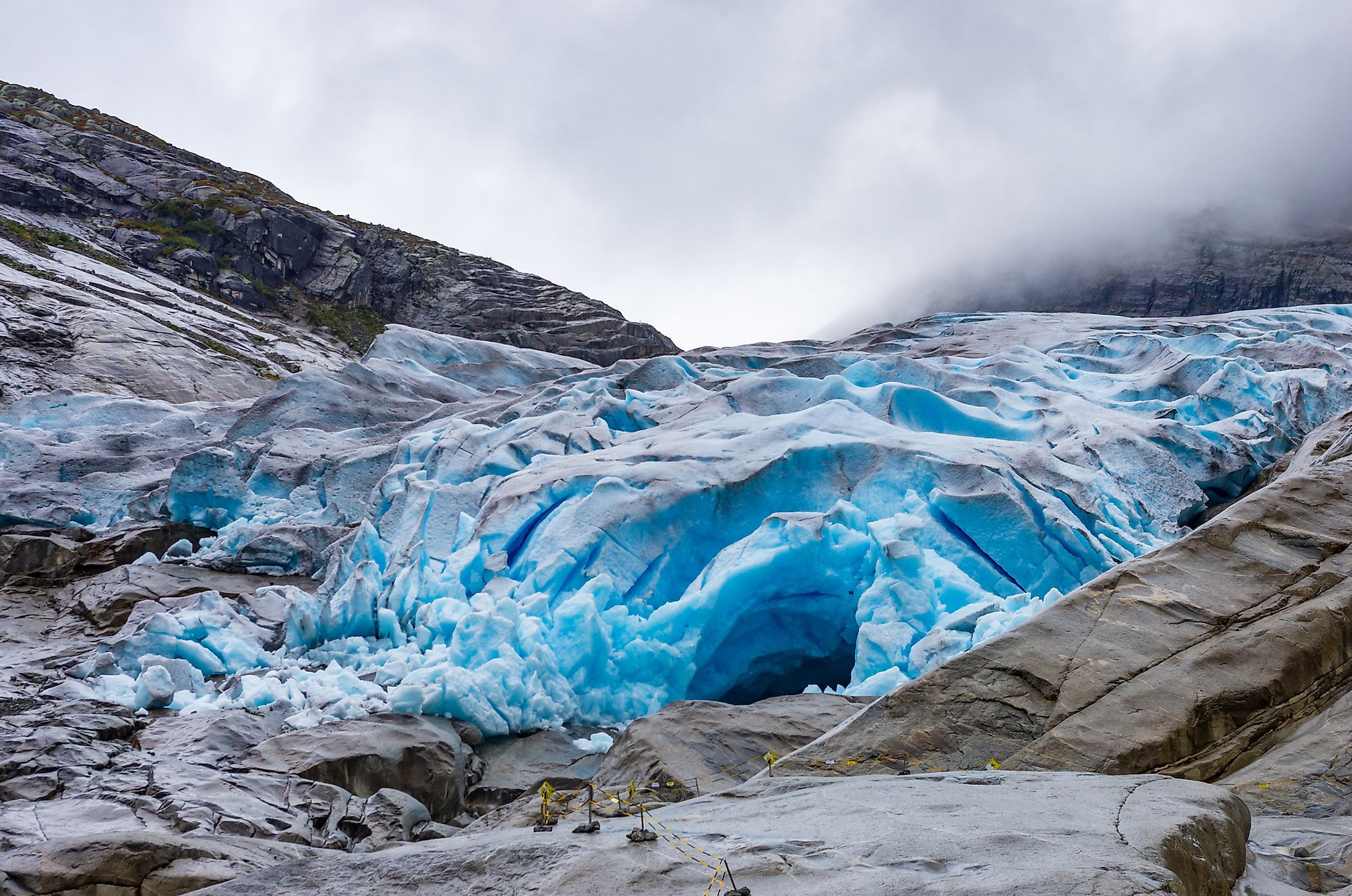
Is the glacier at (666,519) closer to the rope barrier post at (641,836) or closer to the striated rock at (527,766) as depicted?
the striated rock at (527,766)

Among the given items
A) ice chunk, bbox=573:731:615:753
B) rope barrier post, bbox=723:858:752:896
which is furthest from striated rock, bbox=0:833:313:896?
ice chunk, bbox=573:731:615:753

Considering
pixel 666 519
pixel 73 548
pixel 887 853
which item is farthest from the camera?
pixel 73 548

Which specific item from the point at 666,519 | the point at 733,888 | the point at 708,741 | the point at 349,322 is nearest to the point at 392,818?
the point at 708,741

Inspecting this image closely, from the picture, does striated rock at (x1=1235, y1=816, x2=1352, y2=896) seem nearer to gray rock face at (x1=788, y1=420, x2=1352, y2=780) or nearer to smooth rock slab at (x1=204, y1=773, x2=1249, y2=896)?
smooth rock slab at (x1=204, y1=773, x2=1249, y2=896)

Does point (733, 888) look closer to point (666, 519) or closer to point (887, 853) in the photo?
point (887, 853)

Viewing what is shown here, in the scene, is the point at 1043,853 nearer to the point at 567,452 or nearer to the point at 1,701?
the point at 1,701

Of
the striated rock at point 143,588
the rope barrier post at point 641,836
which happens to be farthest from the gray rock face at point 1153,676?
the striated rock at point 143,588

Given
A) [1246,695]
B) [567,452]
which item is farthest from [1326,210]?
[1246,695]
